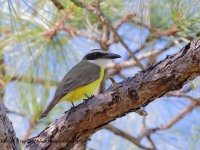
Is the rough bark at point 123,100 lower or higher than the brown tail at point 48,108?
lower

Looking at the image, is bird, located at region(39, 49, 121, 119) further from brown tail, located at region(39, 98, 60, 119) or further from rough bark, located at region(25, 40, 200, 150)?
rough bark, located at region(25, 40, 200, 150)

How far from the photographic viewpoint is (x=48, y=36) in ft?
8.42

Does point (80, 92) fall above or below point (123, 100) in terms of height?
above

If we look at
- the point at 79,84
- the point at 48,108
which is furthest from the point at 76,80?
the point at 48,108

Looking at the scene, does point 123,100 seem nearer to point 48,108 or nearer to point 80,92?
point 48,108

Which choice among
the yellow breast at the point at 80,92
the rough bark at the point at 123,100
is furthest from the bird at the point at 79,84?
the rough bark at the point at 123,100

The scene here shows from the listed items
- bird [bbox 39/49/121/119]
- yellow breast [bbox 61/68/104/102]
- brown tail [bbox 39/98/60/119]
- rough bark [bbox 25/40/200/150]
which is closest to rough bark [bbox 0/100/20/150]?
rough bark [bbox 25/40/200/150]

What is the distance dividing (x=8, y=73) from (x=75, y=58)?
15.6 inches

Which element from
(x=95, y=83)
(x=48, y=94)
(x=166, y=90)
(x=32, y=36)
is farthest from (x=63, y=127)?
(x=48, y=94)

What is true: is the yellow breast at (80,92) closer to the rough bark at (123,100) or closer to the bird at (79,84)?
the bird at (79,84)

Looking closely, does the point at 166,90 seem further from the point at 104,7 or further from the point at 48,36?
the point at 104,7

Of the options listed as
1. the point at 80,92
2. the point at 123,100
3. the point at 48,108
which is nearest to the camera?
the point at 123,100

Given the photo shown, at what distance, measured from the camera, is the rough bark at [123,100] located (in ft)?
4.45

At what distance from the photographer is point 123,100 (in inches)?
57.0
